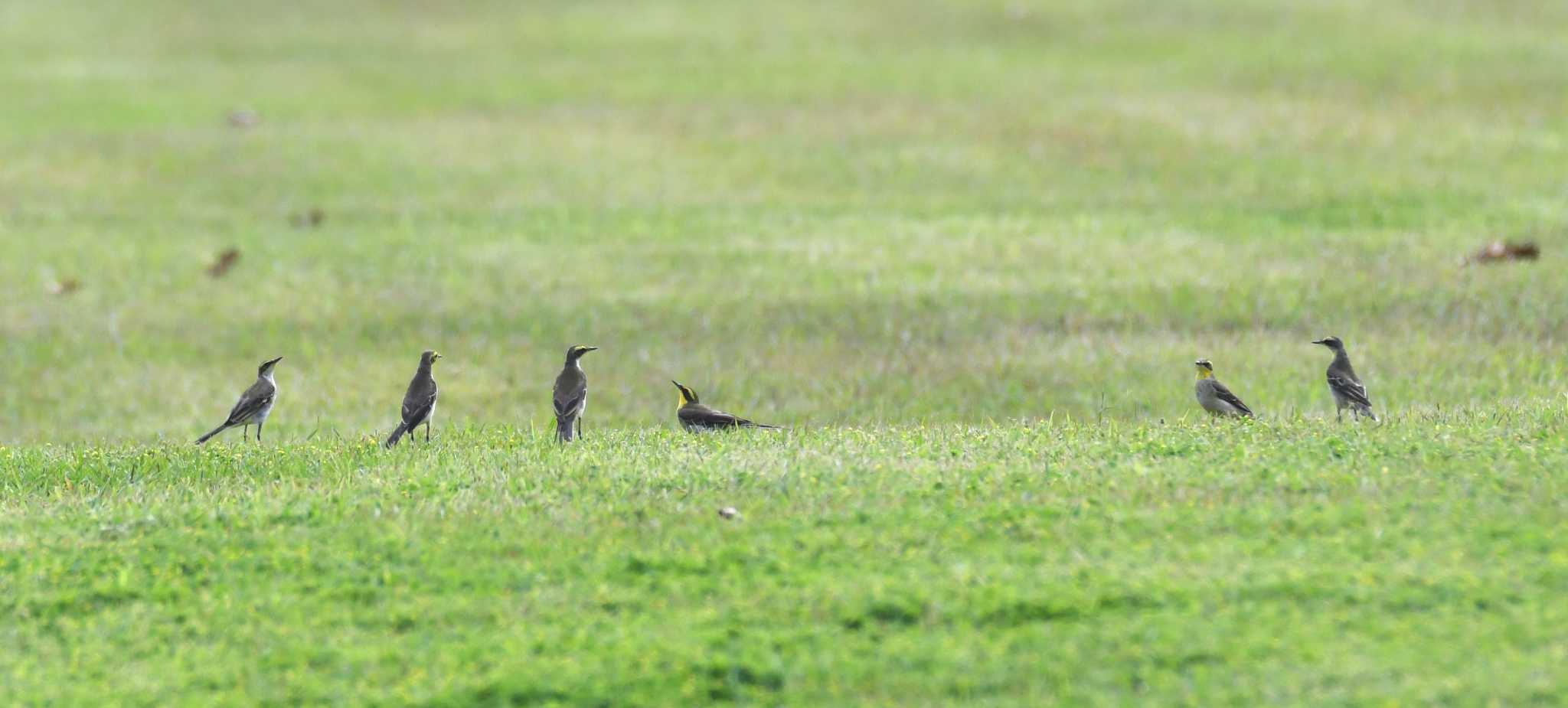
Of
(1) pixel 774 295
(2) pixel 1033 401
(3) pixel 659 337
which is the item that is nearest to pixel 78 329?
(3) pixel 659 337

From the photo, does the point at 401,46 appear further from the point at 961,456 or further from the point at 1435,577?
the point at 1435,577

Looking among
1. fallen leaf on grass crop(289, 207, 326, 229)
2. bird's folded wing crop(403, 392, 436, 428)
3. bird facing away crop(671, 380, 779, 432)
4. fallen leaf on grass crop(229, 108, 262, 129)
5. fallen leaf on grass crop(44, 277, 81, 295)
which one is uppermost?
fallen leaf on grass crop(229, 108, 262, 129)

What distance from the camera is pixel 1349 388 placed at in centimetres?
1366

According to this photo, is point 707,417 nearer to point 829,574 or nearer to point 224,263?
point 829,574

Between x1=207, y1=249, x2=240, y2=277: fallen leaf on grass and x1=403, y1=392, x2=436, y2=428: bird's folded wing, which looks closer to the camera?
x1=403, y1=392, x2=436, y2=428: bird's folded wing

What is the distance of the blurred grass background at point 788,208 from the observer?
1869cm

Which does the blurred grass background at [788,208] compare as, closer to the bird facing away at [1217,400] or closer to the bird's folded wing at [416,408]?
the bird facing away at [1217,400]

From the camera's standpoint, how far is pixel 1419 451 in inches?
438

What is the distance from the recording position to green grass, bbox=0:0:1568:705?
8.73 metres

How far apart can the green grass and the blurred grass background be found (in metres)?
0.12

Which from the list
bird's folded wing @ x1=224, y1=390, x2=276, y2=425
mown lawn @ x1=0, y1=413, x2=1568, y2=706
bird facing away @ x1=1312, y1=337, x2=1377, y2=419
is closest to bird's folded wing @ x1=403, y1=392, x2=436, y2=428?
mown lawn @ x1=0, y1=413, x2=1568, y2=706

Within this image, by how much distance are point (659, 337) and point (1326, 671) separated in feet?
42.1

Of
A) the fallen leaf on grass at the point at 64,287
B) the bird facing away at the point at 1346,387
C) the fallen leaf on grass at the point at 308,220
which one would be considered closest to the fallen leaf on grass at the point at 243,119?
the fallen leaf on grass at the point at 308,220

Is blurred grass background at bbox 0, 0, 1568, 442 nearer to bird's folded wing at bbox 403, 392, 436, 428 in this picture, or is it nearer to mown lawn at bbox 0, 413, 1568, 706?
bird's folded wing at bbox 403, 392, 436, 428
